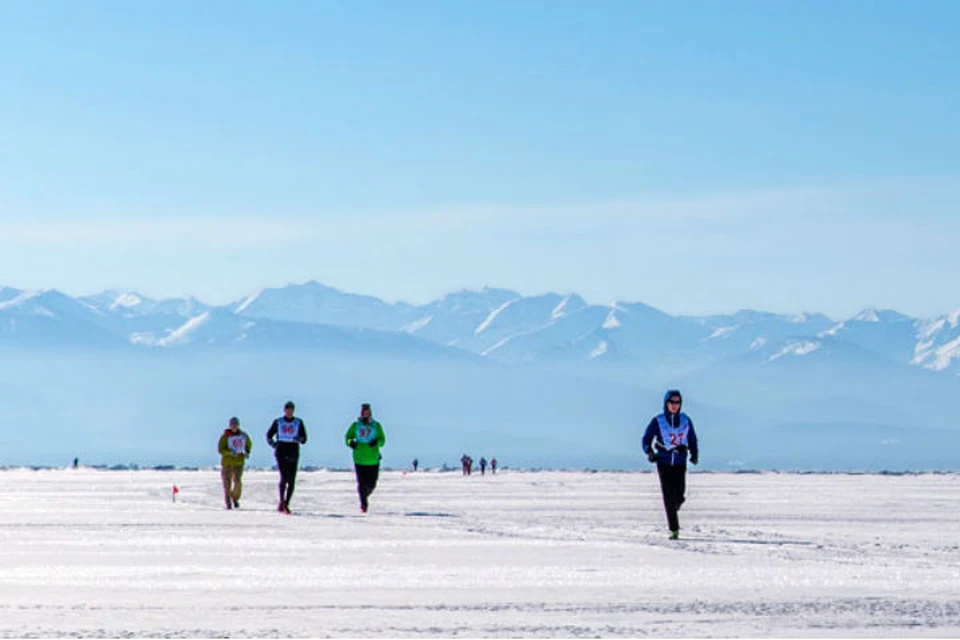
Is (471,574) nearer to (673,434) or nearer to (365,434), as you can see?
(673,434)

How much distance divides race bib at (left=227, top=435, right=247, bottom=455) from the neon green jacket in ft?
8.16

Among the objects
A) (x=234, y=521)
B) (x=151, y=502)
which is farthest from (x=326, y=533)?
(x=151, y=502)

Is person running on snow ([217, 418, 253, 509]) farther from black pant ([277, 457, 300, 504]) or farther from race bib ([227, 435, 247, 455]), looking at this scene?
black pant ([277, 457, 300, 504])

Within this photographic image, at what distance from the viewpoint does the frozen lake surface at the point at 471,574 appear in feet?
45.2

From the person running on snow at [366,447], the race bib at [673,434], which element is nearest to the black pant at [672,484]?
the race bib at [673,434]

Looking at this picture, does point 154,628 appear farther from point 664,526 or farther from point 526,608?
point 664,526

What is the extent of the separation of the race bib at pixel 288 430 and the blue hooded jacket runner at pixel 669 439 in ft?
28.5

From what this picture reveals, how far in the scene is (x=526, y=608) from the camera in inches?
579

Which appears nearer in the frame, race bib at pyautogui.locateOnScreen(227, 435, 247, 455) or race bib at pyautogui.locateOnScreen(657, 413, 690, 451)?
race bib at pyautogui.locateOnScreen(657, 413, 690, 451)

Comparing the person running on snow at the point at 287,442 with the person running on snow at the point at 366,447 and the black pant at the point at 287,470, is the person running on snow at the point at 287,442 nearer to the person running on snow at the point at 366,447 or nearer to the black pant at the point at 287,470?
the black pant at the point at 287,470

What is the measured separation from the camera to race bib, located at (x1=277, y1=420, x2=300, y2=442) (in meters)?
31.1

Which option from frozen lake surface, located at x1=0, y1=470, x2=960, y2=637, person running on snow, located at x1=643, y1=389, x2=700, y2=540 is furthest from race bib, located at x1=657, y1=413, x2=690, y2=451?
frozen lake surface, located at x1=0, y1=470, x2=960, y2=637

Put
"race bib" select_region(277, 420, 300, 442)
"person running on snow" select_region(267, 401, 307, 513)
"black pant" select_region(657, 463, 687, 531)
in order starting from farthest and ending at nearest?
"race bib" select_region(277, 420, 300, 442) → "person running on snow" select_region(267, 401, 307, 513) → "black pant" select_region(657, 463, 687, 531)

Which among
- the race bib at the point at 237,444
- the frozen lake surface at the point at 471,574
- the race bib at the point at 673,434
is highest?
the race bib at the point at 237,444
